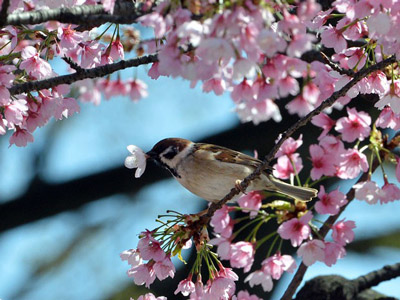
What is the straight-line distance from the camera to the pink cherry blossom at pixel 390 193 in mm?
2613

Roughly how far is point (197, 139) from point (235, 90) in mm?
1934

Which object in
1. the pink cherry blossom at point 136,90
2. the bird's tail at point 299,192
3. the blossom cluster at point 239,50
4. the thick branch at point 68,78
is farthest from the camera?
the pink cherry blossom at point 136,90

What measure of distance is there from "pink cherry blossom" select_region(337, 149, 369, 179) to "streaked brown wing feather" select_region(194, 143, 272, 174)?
2.07 ft

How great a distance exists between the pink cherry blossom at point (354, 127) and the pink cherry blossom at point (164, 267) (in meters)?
0.97

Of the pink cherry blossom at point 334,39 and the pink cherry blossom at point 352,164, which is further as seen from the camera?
the pink cherry blossom at point 352,164

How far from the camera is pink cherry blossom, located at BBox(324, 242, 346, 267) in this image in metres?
2.52

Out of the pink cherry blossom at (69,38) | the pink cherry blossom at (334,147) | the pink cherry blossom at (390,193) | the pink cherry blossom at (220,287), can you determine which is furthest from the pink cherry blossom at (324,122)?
the pink cherry blossom at (69,38)

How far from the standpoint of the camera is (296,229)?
2.47 meters

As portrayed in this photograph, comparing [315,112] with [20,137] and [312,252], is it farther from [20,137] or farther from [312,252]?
[20,137]

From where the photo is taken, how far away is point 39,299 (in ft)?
17.7

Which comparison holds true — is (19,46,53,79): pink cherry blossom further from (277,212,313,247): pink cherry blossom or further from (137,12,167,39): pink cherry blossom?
(277,212,313,247): pink cherry blossom

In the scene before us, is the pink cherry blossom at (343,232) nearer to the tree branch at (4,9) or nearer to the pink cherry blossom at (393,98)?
the pink cherry blossom at (393,98)

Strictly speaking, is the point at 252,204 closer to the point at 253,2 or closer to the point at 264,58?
the point at 264,58

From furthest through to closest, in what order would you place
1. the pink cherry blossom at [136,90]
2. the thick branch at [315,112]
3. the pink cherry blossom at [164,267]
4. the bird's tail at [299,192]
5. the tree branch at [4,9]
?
the pink cherry blossom at [136,90] < the bird's tail at [299,192] < the pink cherry blossom at [164,267] < the thick branch at [315,112] < the tree branch at [4,9]
